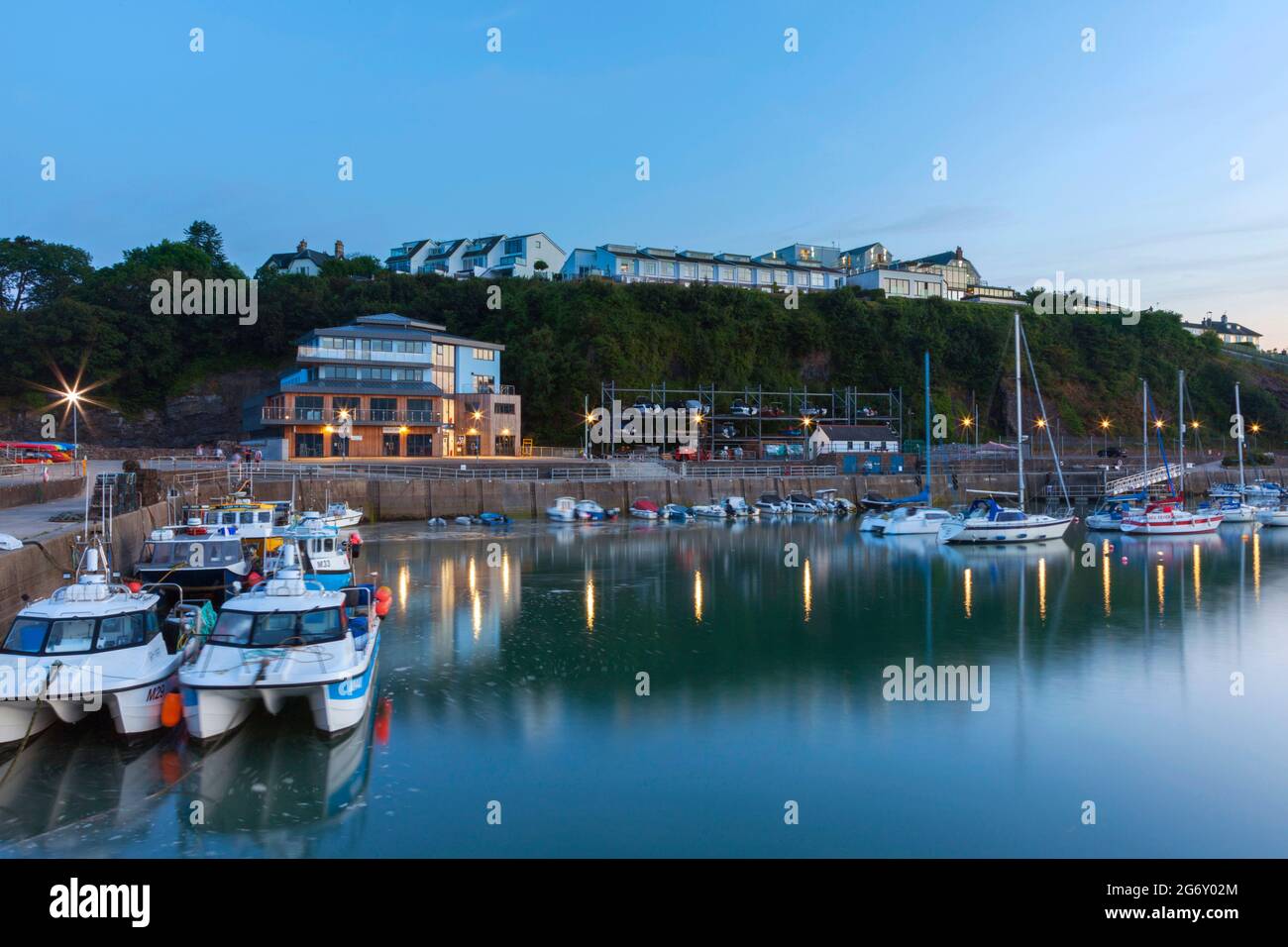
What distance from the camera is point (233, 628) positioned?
53.5 ft

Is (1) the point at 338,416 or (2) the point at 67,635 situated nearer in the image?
(2) the point at 67,635

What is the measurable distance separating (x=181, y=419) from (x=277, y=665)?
3072 inches

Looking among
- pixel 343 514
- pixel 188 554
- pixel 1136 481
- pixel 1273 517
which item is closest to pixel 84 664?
pixel 188 554

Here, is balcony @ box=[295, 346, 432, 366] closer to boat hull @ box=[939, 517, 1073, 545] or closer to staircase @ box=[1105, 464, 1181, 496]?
boat hull @ box=[939, 517, 1073, 545]

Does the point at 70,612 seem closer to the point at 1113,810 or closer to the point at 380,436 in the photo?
the point at 1113,810

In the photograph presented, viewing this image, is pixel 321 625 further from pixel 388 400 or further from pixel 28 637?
pixel 388 400

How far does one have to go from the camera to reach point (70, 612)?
15.4 metres

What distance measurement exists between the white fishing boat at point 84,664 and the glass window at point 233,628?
1.07 metres

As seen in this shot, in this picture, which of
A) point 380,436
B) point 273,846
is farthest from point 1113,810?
point 380,436

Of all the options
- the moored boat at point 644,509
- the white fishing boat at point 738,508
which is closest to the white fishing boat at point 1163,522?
the white fishing boat at point 738,508

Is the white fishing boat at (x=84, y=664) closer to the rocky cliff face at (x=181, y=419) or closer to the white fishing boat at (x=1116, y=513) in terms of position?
the white fishing boat at (x=1116, y=513)

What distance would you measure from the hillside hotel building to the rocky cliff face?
14.7 metres

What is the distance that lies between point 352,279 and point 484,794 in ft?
310

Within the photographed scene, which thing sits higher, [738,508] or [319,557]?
[319,557]
